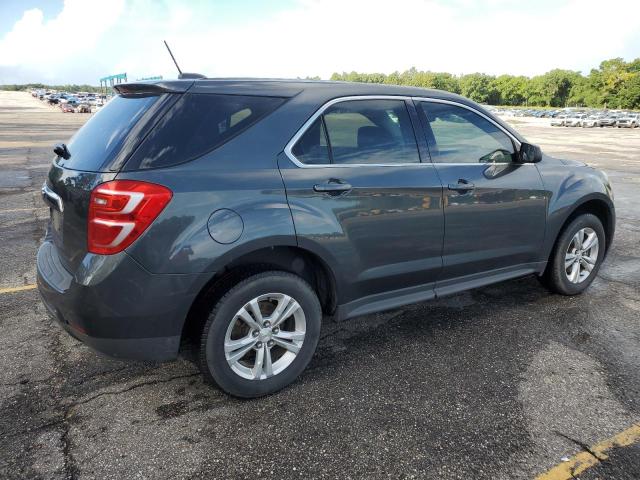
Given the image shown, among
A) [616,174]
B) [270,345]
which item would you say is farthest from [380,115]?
[616,174]

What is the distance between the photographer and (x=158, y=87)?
2.61 metres

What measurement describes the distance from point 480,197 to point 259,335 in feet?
5.93

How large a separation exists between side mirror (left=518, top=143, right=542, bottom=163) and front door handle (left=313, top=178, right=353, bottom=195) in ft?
5.33

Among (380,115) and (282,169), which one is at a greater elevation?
(380,115)

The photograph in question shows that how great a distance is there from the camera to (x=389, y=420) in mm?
2609

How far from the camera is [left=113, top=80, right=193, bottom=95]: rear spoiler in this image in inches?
101

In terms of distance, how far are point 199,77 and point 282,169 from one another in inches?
29.8

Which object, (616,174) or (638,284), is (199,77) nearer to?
(638,284)

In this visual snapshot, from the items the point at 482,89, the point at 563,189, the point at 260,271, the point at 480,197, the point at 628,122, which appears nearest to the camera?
the point at 260,271

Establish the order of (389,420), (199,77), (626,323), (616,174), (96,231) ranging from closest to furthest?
(96,231)
(389,420)
(199,77)
(626,323)
(616,174)

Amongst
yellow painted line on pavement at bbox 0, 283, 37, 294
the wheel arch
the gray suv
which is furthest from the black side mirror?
yellow painted line on pavement at bbox 0, 283, 37, 294

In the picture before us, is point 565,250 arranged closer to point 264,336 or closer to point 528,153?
point 528,153

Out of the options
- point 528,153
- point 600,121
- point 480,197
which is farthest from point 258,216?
point 600,121

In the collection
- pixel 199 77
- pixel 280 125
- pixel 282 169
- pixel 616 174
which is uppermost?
pixel 199 77
